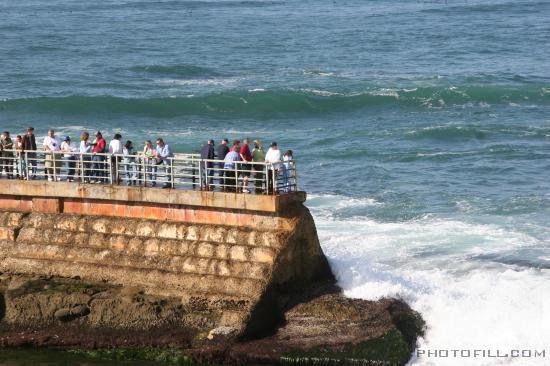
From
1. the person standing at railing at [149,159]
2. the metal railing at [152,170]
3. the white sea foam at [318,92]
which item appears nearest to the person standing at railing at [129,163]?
the metal railing at [152,170]

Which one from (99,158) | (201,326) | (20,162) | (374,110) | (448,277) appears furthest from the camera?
(374,110)

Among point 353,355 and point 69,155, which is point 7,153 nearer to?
point 69,155

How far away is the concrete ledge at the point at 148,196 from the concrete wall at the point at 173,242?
2cm

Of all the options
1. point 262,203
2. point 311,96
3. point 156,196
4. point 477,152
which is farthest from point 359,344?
point 311,96

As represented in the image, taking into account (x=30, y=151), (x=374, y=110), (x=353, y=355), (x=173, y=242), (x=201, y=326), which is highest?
(x=30, y=151)

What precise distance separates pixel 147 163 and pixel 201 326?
16.8 ft

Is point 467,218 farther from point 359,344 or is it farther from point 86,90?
point 86,90

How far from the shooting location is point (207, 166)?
85.0 ft

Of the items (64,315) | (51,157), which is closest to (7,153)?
(51,157)

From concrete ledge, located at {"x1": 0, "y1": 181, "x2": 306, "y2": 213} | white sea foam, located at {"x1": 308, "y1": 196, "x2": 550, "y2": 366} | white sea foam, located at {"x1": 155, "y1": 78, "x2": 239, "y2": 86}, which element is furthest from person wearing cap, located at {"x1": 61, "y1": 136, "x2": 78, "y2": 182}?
white sea foam, located at {"x1": 155, "y1": 78, "x2": 239, "y2": 86}

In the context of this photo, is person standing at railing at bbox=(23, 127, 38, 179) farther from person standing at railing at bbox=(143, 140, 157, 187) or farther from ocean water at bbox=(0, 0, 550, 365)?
ocean water at bbox=(0, 0, 550, 365)

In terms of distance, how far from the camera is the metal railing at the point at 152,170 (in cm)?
2453

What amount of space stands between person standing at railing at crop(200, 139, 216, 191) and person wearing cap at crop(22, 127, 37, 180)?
3963 millimetres

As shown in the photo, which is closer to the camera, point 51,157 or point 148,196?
point 148,196
